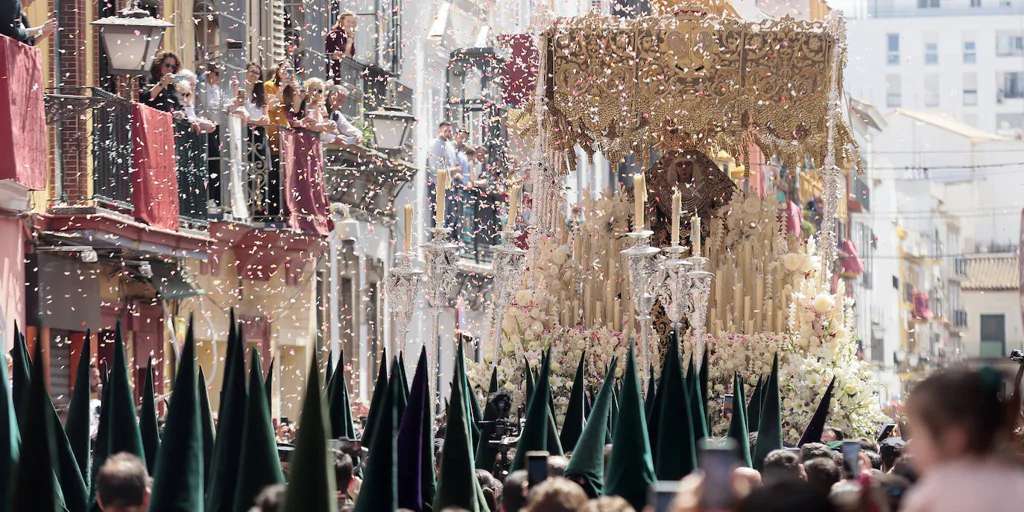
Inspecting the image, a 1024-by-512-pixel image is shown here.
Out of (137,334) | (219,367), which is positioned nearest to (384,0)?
(219,367)

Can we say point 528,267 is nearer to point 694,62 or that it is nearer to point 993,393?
point 694,62

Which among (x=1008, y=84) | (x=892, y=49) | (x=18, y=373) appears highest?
(x=892, y=49)

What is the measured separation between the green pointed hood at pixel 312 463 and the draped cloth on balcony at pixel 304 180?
44.4 ft

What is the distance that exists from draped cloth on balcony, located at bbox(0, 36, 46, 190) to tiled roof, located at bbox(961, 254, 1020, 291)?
20883 millimetres

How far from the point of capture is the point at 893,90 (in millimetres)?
70750

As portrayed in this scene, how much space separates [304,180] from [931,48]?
43.6 m

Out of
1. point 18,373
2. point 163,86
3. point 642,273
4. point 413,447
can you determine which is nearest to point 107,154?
point 163,86

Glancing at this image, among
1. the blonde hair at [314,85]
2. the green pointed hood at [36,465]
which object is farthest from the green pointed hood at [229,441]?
the blonde hair at [314,85]

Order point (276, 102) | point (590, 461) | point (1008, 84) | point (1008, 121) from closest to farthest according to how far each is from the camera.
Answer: point (590, 461), point (276, 102), point (1008, 121), point (1008, 84)

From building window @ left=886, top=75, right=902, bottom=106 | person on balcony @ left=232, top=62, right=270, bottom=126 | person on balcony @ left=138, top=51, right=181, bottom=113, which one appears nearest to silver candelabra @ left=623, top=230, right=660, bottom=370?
person on balcony @ left=138, top=51, right=181, bottom=113

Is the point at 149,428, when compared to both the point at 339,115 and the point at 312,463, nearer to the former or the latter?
the point at 312,463

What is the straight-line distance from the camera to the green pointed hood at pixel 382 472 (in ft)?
21.5

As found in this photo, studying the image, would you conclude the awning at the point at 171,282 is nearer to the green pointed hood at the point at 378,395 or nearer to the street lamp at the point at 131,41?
the street lamp at the point at 131,41

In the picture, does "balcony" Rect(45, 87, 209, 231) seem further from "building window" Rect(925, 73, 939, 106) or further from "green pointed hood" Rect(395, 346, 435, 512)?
"building window" Rect(925, 73, 939, 106)
